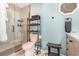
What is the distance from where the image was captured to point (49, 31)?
1731mm

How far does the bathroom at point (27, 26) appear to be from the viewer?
170 cm

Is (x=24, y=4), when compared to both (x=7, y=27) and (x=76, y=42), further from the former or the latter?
(x=76, y=42)

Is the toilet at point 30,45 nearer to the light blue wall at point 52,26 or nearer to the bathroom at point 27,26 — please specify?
the bathroom at point 27,26

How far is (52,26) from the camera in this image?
172 cm

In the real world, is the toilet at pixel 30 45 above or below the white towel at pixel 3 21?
below

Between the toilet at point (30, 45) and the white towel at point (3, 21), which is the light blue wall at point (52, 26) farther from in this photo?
the white towel at point (3, 21)

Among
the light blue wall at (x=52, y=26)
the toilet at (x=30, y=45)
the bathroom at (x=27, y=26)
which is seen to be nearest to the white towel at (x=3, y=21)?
the bathroom at (x=27, y=26)

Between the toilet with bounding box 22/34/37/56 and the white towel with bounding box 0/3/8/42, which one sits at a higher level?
the white towel with bounding box 0/3/8/42

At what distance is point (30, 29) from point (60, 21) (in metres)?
0.38

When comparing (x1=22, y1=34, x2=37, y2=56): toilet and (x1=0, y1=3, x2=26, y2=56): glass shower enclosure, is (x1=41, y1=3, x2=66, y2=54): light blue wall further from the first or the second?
(x1=0, y1=3, x2=26, y2=56): glass shower enclosure

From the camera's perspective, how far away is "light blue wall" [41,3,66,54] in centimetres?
170

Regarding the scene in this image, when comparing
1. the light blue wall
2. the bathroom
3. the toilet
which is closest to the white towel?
the bathroom

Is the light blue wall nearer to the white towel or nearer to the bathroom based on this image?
the bathroom

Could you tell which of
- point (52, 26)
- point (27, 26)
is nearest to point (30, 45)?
point (27, 26)
